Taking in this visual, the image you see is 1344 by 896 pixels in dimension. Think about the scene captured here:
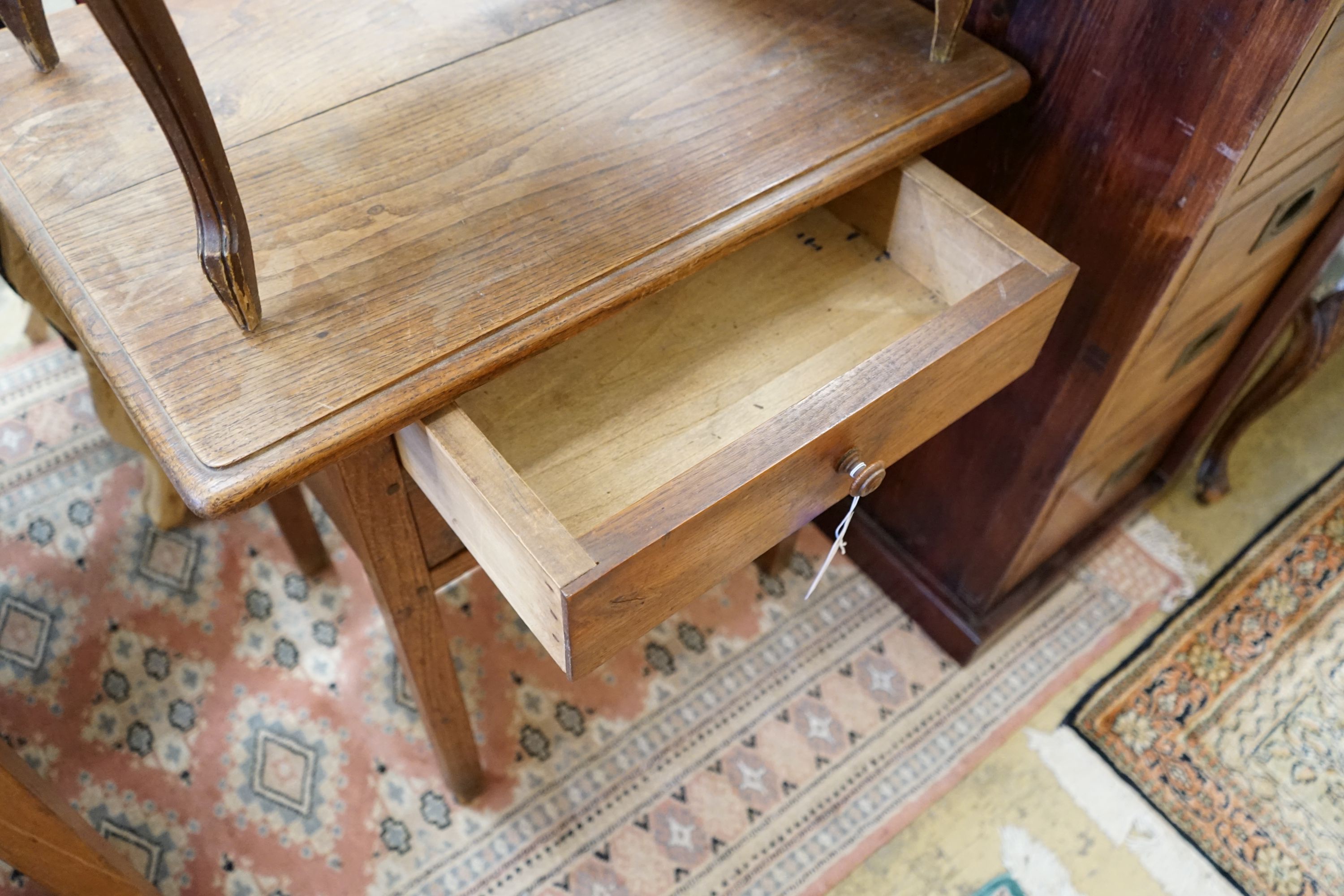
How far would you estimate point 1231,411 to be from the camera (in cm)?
136

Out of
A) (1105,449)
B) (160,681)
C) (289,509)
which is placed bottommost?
(160,681)

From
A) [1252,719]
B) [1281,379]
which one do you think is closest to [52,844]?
[1252,719]

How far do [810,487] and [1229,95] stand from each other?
1.35 ft

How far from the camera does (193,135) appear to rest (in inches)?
20.2

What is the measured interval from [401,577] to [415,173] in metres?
0.30

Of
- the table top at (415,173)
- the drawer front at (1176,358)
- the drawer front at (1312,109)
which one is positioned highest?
the drawer front at (1312,109)

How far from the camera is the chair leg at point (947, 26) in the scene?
0.75m

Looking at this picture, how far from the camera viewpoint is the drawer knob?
0.65 meters

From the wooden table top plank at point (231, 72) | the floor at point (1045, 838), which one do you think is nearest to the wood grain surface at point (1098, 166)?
the floor at point (1045, 838)

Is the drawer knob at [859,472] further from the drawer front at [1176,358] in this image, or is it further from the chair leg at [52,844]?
the chair leg at [52,844]

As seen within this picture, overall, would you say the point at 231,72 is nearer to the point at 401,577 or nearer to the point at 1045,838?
the point at 401,577

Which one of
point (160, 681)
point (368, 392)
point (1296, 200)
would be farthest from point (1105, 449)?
point (160, 681)

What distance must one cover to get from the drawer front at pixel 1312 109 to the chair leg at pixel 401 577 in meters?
0.68

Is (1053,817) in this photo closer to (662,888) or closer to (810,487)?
(662,888)
